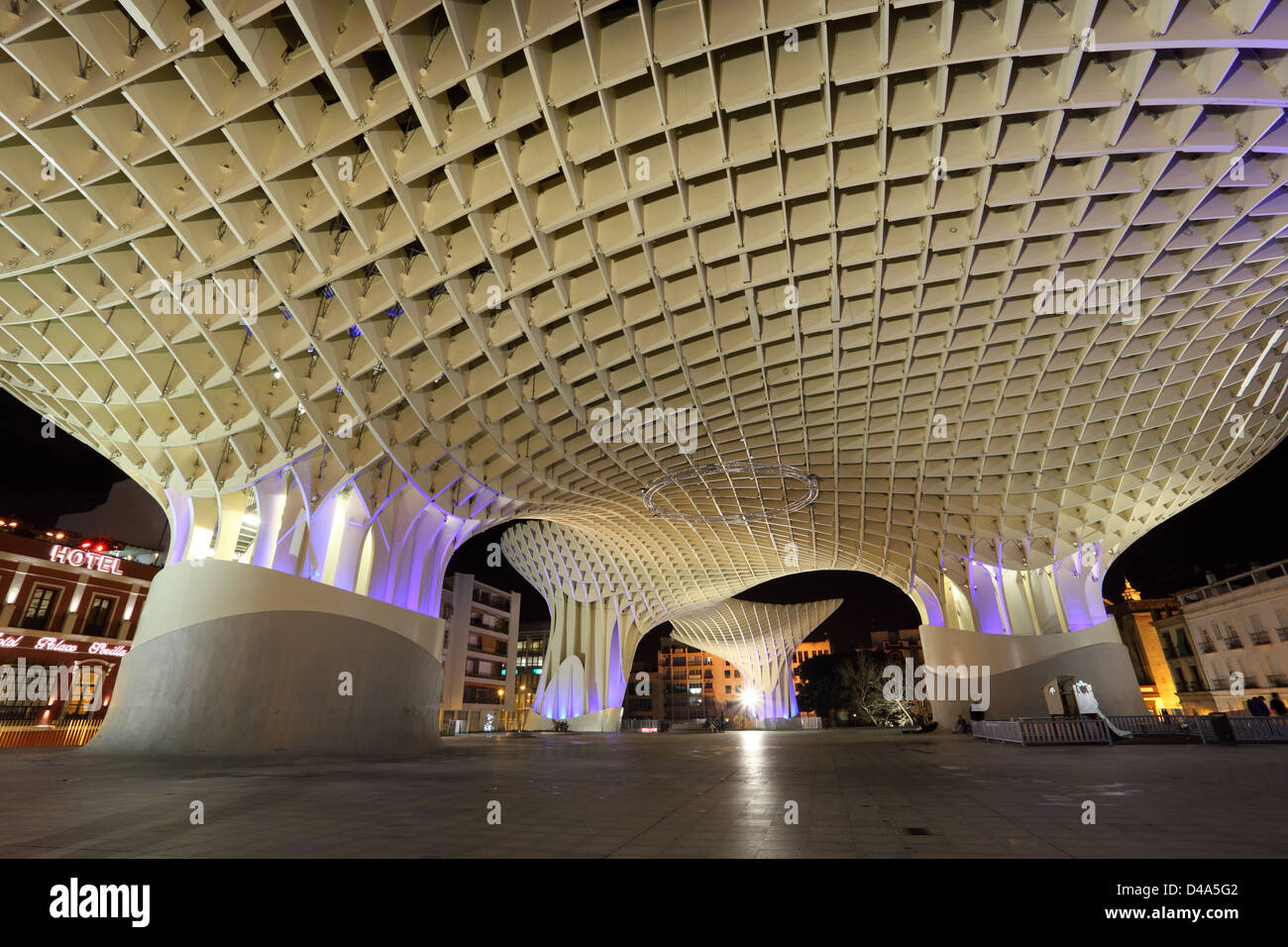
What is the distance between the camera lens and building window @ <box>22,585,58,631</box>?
123 ft

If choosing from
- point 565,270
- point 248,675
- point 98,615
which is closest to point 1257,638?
point 565,270

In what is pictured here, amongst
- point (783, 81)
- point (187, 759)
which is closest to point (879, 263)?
point (783, 81)

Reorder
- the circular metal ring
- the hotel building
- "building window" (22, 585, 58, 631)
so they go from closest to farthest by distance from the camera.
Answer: the circular metal ring < the hotel building < "building window" (22, 585, 58, 631)

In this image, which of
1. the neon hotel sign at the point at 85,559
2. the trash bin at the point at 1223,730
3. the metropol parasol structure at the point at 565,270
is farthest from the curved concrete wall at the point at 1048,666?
the neon hotel sign at the point at 85,559

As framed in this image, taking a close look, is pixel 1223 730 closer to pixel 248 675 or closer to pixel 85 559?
pixel 248 675

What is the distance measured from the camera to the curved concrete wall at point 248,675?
18469 millimetres

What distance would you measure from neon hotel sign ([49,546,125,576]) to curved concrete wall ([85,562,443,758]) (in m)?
28.4

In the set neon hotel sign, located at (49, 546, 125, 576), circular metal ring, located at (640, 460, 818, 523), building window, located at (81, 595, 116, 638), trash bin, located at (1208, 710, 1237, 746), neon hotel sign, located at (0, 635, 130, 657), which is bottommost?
trash bin, located at (1208, 710, 1237, 746)

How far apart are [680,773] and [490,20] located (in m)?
16.1

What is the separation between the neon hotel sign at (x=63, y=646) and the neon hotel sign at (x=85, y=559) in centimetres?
506

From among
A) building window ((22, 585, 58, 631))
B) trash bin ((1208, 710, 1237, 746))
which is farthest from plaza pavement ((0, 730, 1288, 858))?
building window ((22, 585, 58, 631))

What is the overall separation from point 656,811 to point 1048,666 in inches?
1393

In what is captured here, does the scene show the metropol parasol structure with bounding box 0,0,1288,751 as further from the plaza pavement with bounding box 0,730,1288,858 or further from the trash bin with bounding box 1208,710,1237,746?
the trash bin with bounding box 1208,710,1237,746

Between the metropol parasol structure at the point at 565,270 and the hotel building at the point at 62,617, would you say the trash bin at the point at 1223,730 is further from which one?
the hotel building at the point at 62,617
